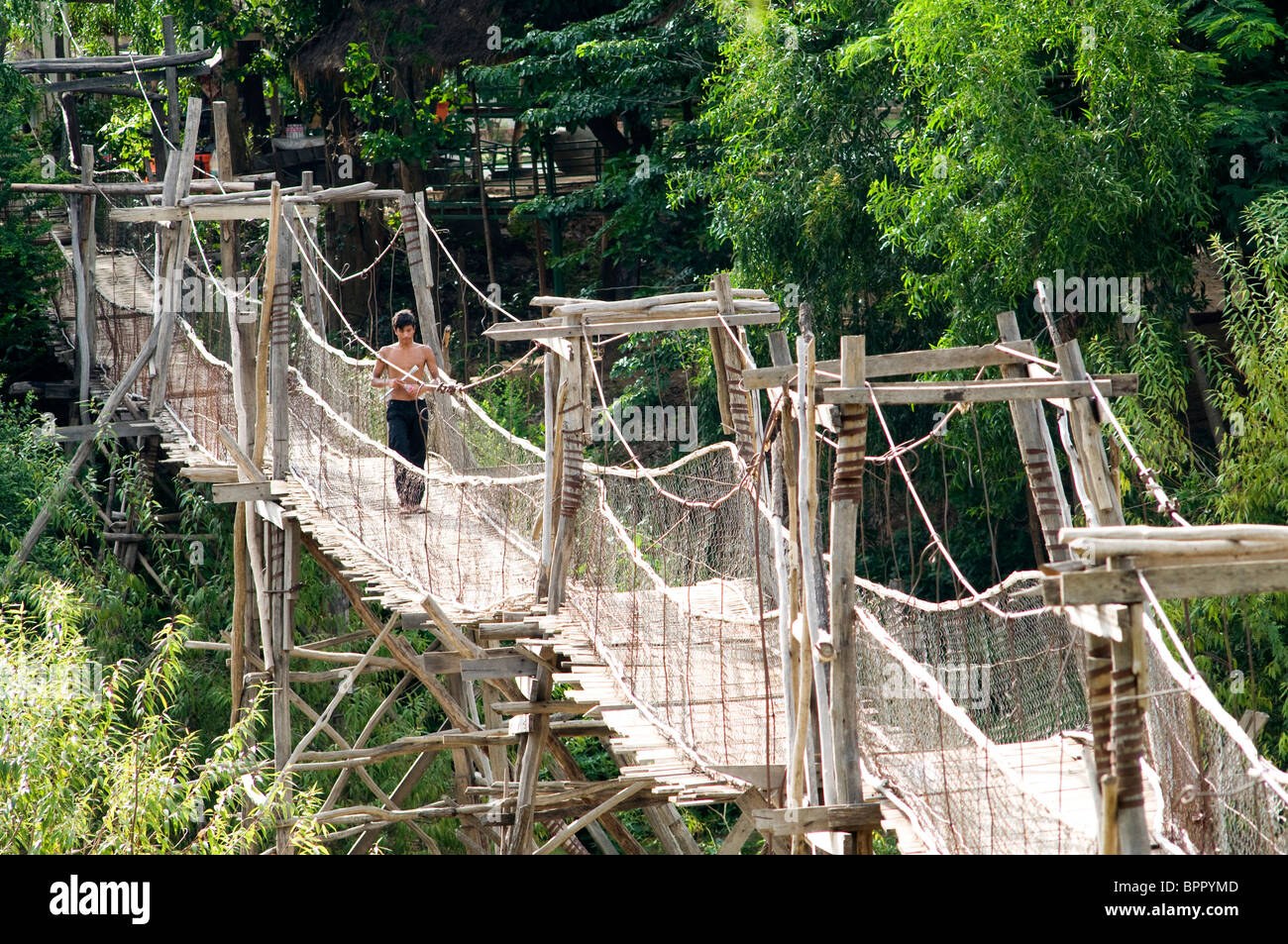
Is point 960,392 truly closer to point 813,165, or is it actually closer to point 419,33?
point 813,165

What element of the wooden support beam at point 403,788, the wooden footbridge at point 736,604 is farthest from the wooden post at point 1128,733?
the wooden support beam at point 403,788

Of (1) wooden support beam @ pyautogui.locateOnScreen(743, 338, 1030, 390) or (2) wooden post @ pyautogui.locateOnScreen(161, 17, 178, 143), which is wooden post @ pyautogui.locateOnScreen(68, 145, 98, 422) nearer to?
(2) wooden post @ pyautogui.locateOnScreen(161, 17, 178, 143)

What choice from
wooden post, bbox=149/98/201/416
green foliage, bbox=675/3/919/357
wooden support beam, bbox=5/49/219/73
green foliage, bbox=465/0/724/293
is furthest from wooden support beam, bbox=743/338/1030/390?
wooden support beam, bbox=5/49/219/73

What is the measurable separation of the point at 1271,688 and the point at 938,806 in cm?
370

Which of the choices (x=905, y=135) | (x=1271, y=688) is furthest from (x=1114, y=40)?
(x=1271, y=688)

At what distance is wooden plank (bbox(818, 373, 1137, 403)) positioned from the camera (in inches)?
117

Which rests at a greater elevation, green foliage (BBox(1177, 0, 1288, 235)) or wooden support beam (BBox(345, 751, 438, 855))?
green foliage (BBox(1177, 0, 1288, 235))

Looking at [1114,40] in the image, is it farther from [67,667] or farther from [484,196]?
[484,196]

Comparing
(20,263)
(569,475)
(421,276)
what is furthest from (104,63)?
(569,475)

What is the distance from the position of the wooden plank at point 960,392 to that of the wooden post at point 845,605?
1.9 inches

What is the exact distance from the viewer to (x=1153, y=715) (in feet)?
9.74

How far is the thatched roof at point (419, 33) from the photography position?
1199 cm

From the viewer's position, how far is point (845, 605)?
3.08 meters

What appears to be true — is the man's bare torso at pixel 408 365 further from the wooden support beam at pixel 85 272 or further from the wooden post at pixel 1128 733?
the wooden post at pixel 1128 733
